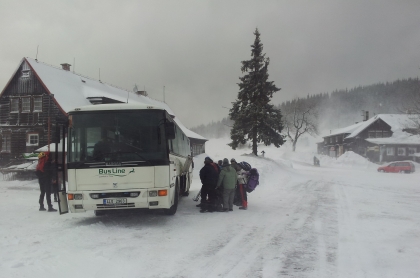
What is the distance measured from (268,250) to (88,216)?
6105mm

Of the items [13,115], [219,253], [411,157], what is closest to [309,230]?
[219,253]

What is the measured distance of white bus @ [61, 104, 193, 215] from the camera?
8070 mm

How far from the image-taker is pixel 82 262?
5625 millimetres


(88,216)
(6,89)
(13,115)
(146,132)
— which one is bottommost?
(88,216)

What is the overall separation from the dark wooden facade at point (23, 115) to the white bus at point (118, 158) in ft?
77.4

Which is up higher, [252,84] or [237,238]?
[252,84]

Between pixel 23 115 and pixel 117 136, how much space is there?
86.5ft

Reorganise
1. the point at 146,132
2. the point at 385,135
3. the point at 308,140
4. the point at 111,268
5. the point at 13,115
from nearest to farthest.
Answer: the point at 111,268 < the point at 146,132 < the point at 13,115 < the point at 385,135 < the point at 308,140

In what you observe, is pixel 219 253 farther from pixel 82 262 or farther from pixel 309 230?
pixel 309 230

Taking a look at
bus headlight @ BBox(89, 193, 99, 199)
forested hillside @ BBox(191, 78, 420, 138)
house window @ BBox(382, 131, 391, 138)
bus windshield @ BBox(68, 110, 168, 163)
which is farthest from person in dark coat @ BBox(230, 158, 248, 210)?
forested hillside @ BBox(191, 78, 420, 138)

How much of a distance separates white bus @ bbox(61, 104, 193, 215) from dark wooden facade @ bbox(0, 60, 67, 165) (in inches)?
928

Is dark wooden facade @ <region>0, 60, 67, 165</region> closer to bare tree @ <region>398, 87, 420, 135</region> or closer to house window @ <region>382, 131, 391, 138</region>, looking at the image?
bare tree @ <region>398, 87, 420, 135</region>

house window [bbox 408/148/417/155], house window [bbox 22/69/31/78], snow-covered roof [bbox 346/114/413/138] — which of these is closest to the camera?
house window [bbox 22/69/31/78]

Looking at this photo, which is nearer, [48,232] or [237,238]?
[237,238]
